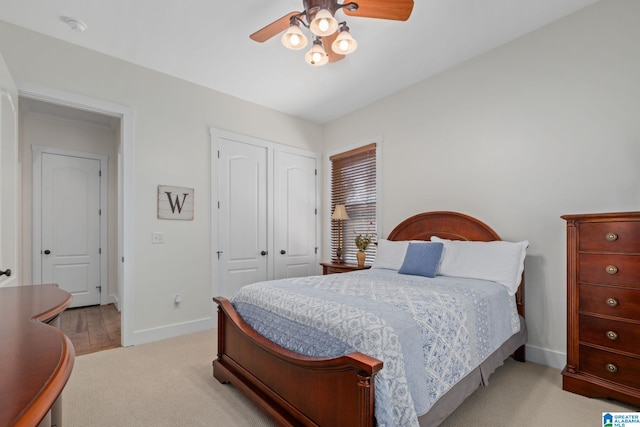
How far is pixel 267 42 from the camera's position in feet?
9.58

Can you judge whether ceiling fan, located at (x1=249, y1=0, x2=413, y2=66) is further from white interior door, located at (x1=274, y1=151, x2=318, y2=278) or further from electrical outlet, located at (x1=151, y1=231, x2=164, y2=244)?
white interior door, located at (x1=274, y1=151, x2=318, y2=278)

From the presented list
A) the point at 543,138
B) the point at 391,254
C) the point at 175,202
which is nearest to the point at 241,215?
the point at 175,202

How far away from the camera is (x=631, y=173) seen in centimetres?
229

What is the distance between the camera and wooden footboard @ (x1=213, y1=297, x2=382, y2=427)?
132cm

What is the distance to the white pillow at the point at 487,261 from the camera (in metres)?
2.49

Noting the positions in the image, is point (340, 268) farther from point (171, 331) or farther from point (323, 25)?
point (323, 25)

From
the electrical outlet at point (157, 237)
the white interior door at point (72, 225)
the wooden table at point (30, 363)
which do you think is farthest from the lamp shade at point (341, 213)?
the white interior door at point (72, 225)

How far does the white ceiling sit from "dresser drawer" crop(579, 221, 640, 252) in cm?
174

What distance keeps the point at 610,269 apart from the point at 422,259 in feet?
4.01

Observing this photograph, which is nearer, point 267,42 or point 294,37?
point 294,37

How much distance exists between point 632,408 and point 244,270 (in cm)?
358

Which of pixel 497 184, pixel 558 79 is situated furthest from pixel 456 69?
pixel 497 184

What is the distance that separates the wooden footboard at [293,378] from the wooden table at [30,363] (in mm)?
983

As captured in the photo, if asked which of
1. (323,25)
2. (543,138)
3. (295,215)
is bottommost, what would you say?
(295,215)
